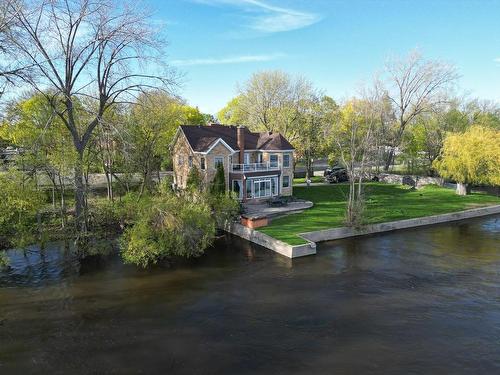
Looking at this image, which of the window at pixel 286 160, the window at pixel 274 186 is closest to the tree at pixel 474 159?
the window at pixel 286 160

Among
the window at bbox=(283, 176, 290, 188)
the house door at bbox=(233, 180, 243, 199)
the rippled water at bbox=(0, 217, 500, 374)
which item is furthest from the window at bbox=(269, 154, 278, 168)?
the rippled water at bbox=(0, 217, 500, 374)

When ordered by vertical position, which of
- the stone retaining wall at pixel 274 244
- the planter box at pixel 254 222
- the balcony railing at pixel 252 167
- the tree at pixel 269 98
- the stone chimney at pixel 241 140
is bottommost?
the stone retaining wall at pixel 274 244

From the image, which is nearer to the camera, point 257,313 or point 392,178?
point 257,313

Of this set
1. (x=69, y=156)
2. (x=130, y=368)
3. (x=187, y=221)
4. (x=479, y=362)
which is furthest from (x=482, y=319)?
(x=69, y=156)

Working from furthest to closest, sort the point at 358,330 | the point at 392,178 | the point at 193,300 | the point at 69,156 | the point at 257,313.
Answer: the point at 392,178 → the point at 69,156 → the point at 193,300 → the point at 257,313 → the point at 358,330

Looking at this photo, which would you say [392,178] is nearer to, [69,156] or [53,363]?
[69,156]

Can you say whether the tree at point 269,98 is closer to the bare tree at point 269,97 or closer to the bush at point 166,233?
the bare tree at point 269,97

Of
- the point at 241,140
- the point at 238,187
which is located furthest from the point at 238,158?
the point at 238,187
